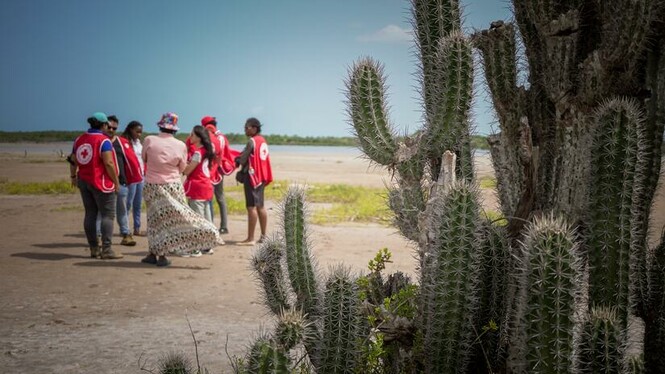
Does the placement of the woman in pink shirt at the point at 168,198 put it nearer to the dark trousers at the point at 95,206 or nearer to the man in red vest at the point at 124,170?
the dark trousers at the point at 95,206

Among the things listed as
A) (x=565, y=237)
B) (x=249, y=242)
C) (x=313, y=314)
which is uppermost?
(x=565, y=237)

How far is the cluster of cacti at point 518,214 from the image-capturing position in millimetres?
2969

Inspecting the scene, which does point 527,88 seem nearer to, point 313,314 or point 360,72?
point 360,72

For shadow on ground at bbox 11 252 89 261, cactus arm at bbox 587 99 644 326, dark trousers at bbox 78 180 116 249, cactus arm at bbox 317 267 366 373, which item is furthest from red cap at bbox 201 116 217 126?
cactus arm at bbox 587 99 644 326

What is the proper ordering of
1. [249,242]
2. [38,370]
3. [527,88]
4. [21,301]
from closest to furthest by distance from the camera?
1. [527,88]
2. [38,370]
3. [21,301]
4. [249,242]

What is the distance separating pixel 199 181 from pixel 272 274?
6.79 meters

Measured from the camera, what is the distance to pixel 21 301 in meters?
7.28

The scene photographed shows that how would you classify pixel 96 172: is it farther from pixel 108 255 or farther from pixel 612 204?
pixel 612 204

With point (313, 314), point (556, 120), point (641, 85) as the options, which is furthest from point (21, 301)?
point (641, 85)

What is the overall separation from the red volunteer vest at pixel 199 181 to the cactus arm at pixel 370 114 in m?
6.82

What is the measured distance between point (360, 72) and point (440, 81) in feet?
2.19

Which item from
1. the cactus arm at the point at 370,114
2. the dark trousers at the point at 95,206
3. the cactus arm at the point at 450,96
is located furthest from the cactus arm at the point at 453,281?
the dark trousers at the point at 95,206

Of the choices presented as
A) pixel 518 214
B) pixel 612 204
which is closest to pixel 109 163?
pixel 518 214

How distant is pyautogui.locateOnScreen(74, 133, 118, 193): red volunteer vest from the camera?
9281 millimetres
